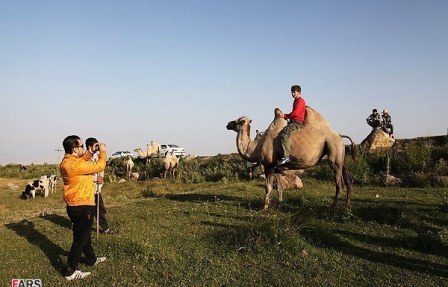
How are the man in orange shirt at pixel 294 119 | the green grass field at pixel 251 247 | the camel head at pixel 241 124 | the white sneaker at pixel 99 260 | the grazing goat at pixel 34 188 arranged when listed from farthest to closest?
the grazing goat at pixel 34 188, the camel head at pixel 241 124, the man in orange shirt at pixel 294 119, the white sneaker at pixel 99 260, the green grass field at pixel 251 247

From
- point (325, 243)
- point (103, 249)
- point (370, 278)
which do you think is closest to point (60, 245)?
point (103, 249)

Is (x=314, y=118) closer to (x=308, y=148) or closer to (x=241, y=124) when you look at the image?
(x=308, y=148)

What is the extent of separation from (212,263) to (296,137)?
213 inches

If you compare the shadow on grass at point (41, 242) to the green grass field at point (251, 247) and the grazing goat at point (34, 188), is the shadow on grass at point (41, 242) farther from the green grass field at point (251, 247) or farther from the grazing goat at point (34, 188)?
the grazing goat at point (34, 188)

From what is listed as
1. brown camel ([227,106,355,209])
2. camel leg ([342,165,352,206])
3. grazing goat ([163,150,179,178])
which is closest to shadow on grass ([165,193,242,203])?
brown camel ([227,106,355,209])

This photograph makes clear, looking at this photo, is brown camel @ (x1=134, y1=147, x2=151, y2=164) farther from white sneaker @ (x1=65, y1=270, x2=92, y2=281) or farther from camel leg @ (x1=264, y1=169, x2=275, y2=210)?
white sneaker @ (x1=65, y1=270, x2=92, y2=281)

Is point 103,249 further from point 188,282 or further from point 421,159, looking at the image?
point 421,159

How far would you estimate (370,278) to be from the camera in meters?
6.28

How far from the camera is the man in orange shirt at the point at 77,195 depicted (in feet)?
22.3

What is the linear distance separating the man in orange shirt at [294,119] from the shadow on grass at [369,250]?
9.52 ft

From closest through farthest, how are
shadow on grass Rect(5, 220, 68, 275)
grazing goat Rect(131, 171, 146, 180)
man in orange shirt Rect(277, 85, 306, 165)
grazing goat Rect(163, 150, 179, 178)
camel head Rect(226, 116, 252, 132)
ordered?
shadow on grass Rect(5, 220, 68, 275) → man in orange shirt Rect(277, 85, 306, 165) → camel head Rect(226, 116, 252, 132) → grazing goat Rect(163, 150, 179, 178) → grazing goat Rect(131, 171, 146, 180)

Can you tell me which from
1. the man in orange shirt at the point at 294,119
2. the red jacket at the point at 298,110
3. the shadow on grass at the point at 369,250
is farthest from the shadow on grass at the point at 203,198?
the shadow on grass at the point at 369,250

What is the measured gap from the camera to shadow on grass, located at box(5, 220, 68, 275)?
778 centimetres

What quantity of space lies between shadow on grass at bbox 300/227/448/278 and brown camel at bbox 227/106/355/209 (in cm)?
249
